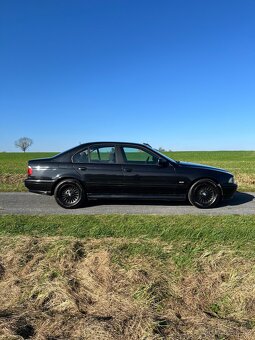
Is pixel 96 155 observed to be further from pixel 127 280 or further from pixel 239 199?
pixel 127 280

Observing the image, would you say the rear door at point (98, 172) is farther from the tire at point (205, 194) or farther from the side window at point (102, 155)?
the tire at point (205, 194)

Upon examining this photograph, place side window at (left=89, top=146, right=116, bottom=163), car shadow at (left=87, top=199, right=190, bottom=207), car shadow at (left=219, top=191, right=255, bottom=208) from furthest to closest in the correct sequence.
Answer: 1. car shadow at (left=219, top=191, right=255, bottom=208)
2. car shadow at (left=87, top=199, right=190, bottom=207)
3. side window at (left=89, top=146, right=116, bottom=163)

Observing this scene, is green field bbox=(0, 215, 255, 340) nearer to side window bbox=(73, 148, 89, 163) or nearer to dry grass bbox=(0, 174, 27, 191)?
side window bbox=(73, 148, 89, 163)

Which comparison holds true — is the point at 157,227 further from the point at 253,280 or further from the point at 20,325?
the point at 20,325

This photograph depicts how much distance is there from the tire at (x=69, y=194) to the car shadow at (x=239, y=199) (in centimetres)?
371

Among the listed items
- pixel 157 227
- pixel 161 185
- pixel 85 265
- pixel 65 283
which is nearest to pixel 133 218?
pixel 157 227

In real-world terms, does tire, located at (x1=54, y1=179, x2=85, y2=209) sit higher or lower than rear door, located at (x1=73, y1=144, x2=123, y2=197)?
lower

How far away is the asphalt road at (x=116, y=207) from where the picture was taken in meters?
9.12

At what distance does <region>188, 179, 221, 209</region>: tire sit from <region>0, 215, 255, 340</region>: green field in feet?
6.35

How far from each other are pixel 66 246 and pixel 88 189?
3.36m

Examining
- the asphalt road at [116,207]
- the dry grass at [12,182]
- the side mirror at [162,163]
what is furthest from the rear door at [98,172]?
the dry grass at [12,182]

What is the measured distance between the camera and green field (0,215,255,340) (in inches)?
168

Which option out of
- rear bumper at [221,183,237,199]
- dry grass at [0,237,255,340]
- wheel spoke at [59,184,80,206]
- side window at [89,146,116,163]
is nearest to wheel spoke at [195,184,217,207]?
rear bumper at [221,183,237,199]

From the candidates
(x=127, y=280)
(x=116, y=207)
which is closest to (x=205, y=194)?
(x=116, y=207)
